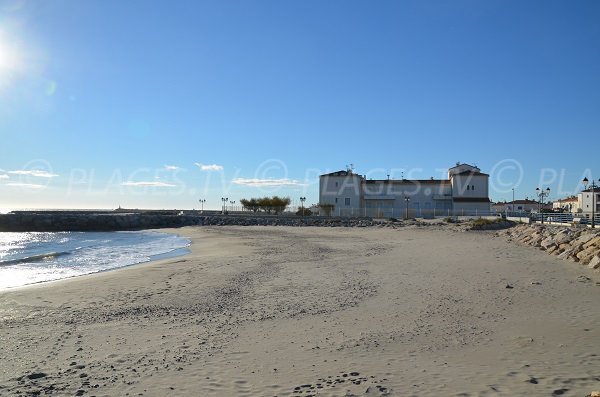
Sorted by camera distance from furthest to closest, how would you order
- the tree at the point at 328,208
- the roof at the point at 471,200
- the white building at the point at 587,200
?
1. the white building at the point at 587,200
2. the tree at the point at 328,208
3. the roof at the point at 471,200

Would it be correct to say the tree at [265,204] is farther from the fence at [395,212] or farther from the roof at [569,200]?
the roof at [569,200]

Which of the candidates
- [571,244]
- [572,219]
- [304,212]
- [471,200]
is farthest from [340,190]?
[571,244]

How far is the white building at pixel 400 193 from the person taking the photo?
210 ft

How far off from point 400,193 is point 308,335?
197ft

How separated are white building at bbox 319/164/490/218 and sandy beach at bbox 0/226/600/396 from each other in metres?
51.3

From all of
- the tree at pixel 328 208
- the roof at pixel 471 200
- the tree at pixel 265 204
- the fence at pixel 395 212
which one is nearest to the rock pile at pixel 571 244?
the fence at pixel 395 212

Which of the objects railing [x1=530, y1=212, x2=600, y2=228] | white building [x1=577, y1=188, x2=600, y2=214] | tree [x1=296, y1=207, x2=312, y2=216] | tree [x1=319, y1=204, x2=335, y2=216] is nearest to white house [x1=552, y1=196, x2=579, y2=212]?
white building [x1=577, y1=188, x2=600, y2=214]

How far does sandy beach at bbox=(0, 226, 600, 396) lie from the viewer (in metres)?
5.39

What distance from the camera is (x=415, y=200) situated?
64938 mm

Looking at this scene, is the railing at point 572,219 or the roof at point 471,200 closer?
the railing at point 572,219

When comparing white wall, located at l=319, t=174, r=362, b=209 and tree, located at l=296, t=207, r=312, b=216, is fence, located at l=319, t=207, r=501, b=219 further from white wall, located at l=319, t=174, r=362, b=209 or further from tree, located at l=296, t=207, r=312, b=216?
tree, located at l=296, t=207, r=312, b=216

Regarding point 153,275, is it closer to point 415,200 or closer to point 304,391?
point 304,391

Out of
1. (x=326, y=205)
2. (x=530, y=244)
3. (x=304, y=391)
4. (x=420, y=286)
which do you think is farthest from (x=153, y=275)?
(x=326, y=205)

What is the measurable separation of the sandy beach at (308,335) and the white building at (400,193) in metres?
51.3
